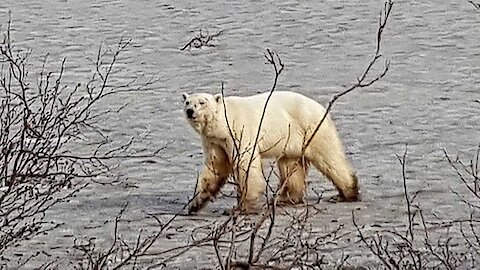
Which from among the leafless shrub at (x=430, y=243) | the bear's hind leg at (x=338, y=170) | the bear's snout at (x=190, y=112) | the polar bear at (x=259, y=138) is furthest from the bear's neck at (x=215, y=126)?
the leafless shrub at (x=430, y=243)

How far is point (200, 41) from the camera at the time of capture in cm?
1411

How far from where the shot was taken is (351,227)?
6.98 m

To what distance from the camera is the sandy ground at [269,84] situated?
7.33m

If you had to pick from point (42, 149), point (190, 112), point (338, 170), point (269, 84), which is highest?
point (42, 149)

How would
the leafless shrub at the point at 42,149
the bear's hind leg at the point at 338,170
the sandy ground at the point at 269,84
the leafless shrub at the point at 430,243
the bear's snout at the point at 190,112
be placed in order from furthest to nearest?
Result: 1. the bear's hind leg at the point at 338,170
2. the sandy ground at the point at 269,84
3. the bear's snout at the point at 190,112
4. the leafless shrub at the point at 430,243
5. the leafless shrub at the point at 42,149

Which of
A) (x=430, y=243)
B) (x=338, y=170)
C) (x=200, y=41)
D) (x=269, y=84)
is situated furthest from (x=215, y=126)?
(x=200, y=41)

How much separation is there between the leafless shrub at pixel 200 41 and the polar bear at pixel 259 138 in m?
6.46

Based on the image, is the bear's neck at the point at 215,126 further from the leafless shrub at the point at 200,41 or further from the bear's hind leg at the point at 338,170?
the leafless shrub at the point at 200,41

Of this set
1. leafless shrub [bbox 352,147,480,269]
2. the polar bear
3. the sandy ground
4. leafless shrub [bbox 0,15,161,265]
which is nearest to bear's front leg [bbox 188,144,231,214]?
the polar bear

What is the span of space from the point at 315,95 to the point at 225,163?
4.21 meters

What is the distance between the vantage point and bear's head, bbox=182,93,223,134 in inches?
285

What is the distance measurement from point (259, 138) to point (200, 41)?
23.0 ft

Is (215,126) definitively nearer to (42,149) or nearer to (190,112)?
(190,112)

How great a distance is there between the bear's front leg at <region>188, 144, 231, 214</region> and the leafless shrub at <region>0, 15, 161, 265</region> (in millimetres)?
583
